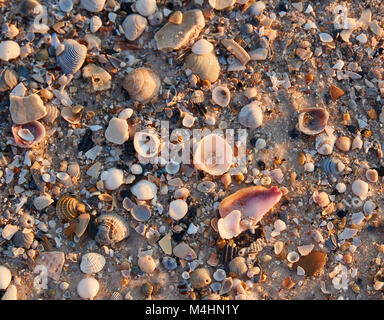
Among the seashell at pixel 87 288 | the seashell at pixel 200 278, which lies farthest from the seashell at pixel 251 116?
the seashell at pixel 87 288

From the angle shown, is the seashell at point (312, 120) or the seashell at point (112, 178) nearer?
the seashell at point (112, 178)

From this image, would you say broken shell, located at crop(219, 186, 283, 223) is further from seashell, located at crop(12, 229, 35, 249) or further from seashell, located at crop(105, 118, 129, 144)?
seashell, located at crop(12, 229, 35, 249)

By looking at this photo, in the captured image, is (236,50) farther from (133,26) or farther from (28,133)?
(28,133)

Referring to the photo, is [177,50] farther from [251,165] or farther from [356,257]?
[356,257]

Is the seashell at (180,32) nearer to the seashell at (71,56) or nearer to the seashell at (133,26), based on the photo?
the seashell at (133,26)
